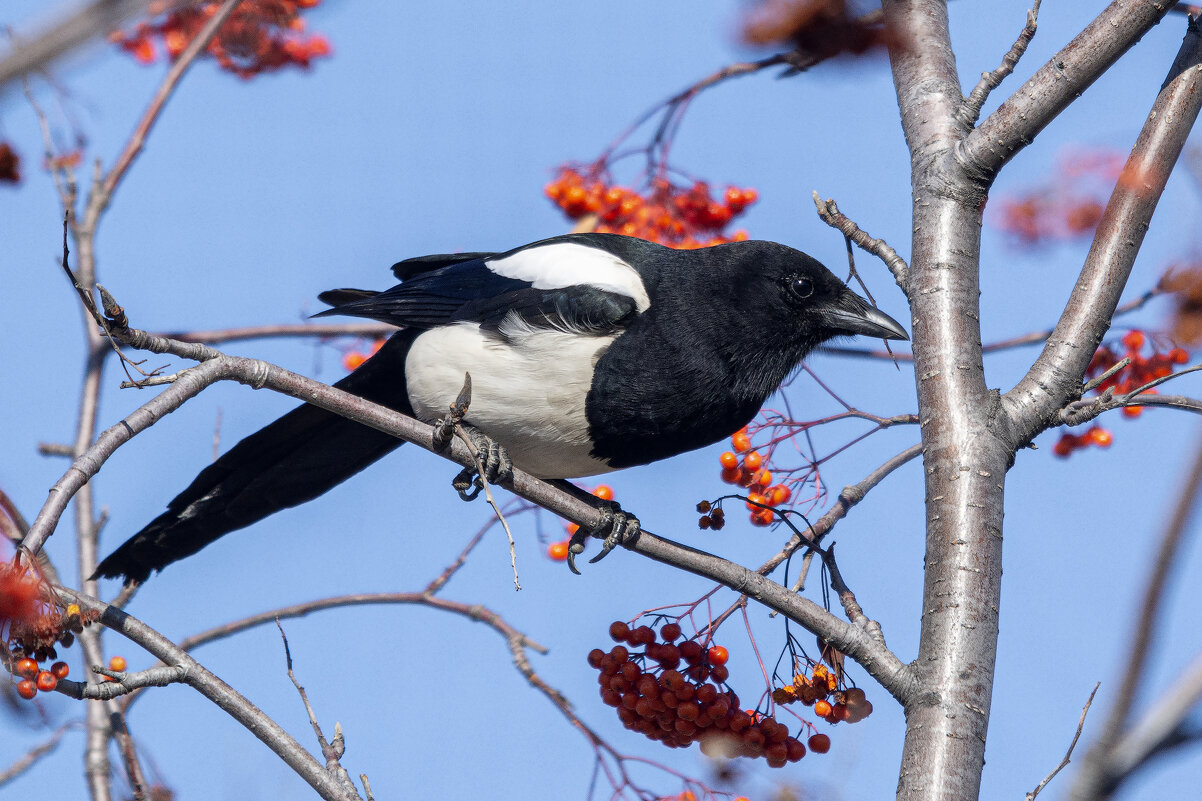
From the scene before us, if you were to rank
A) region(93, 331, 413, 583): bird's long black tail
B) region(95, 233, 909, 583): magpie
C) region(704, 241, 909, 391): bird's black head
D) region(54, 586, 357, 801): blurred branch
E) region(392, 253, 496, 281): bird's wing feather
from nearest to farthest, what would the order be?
region(54, 586, 357, 801): blurred branch < region(93, 331, 413, 583): bird's long black tail < region(95, 233, 909, 583): magpie < region(704, 241, 909, 391): bird's black head < region(392, 253, 496, 281): bird's wing feather

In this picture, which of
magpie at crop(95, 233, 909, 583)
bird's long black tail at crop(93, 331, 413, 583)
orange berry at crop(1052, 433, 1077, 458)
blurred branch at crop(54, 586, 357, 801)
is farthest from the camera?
orange berry at crop(1052, 433, 1077, 458)

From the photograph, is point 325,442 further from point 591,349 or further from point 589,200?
point 589,200

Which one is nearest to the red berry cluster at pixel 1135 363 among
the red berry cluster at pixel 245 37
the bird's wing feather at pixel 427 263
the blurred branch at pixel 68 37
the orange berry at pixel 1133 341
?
the orange berry at pixel 1133 341

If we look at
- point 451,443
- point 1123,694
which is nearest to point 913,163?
point 451,443

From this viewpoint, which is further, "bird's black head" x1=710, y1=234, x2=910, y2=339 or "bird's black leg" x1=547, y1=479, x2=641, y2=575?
"bird's black head" x1=710, y1=234, x2=910, y2=339

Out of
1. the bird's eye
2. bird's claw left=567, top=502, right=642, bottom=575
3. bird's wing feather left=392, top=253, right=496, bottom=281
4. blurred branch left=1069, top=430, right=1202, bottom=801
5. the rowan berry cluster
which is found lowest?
blurred branch left=1069, top=430, right=1202, bottom=801

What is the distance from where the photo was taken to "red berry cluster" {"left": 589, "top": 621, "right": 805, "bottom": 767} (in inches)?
114

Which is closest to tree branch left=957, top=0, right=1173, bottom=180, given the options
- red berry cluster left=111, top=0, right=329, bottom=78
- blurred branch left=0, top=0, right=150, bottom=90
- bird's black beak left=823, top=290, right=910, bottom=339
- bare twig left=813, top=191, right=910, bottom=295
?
bare twig left=813, top=191, right=910, bottom=295

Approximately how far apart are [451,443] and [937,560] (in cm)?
113

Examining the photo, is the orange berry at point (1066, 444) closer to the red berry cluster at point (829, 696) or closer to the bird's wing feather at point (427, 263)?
the red berry cluster at point (829, 696)

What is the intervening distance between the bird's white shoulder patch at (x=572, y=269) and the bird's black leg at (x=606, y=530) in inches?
25.5

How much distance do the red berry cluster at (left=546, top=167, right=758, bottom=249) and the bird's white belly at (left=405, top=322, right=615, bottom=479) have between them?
101 cm

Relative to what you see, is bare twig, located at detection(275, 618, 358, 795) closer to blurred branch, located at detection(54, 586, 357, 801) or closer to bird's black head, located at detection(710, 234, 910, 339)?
blurred branch, located at detection(54, 586, 357, 801)

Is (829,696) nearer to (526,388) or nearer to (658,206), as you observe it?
(526,388)
